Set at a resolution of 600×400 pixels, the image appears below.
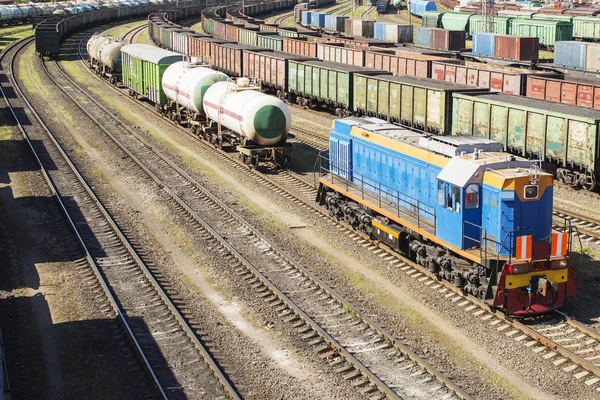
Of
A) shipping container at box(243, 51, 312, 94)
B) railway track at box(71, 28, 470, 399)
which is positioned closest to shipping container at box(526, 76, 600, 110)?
railway track at box(71, 28, 470, 399)

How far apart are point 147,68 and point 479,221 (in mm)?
35185

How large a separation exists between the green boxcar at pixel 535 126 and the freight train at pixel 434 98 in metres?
0.04

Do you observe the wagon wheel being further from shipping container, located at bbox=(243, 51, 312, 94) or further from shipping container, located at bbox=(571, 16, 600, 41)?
shipping container, located at bbox=(571, 16, 600, 41)

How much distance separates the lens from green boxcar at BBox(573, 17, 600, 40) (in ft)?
269

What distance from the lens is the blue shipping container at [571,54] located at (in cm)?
6128

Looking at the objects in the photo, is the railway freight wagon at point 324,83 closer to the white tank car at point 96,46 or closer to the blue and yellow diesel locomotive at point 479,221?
the white tank car at point 96,46

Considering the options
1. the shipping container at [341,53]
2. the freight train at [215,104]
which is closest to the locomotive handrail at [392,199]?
the freight train at [215,104]

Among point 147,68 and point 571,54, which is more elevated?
point 571,54

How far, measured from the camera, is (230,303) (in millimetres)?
19547

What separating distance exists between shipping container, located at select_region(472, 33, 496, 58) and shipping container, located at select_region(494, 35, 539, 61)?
3.93 ft

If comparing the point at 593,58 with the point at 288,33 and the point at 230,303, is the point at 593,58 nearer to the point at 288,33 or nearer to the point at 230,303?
the point at 288,33

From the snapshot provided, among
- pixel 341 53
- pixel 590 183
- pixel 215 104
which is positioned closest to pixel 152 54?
pixel 341 53

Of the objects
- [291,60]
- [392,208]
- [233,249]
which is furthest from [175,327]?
[291,60]

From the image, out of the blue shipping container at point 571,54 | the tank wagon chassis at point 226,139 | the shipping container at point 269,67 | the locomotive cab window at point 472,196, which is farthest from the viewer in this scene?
the blue shipping container at point 571,54
